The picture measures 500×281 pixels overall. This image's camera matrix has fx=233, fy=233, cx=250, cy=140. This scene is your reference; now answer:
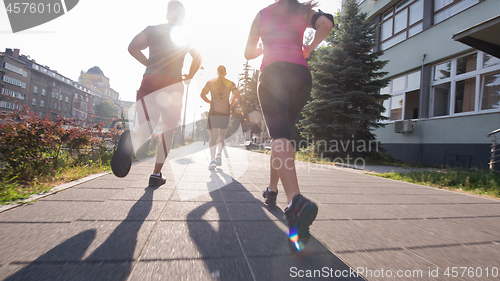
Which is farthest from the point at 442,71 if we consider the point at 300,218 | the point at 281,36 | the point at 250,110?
the point at 250,110

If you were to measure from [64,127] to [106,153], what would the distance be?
1769mm

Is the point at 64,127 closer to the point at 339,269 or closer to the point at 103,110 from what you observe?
the point at 339,269

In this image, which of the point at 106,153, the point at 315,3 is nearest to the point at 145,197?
the point at 315,3

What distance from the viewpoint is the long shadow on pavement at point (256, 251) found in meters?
1.12

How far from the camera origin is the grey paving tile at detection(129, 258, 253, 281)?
3.46 feet

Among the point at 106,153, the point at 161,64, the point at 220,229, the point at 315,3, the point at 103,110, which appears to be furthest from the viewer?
the point at 103,110

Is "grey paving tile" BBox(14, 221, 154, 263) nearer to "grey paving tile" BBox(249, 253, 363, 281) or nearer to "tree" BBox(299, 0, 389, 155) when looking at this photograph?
"grey paving tile" BBox(249, 253, 363, 281)

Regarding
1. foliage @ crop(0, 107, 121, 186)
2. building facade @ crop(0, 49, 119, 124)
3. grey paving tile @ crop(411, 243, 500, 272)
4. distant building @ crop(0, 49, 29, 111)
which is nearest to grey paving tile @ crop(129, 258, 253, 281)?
grey paving tile @ crop(411, 243, 500, 272)

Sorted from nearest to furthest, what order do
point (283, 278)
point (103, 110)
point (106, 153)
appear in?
point (283, 278), point (106, 153), point (103, 110)

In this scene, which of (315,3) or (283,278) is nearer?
(283,278)

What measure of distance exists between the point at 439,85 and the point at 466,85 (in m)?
1.11

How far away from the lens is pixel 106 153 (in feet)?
18.4

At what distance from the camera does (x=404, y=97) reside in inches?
468

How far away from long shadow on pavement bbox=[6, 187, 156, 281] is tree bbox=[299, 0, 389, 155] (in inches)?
360
